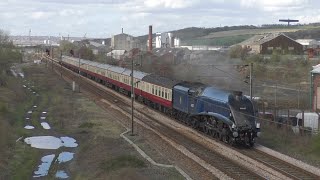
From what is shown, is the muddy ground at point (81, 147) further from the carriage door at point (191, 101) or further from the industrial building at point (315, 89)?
the industrial building at point (315, 89)

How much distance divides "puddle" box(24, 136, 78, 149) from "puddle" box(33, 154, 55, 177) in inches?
107

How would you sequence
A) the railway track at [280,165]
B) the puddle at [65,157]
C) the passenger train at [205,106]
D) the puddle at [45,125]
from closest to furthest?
the railway track at [280,165]
the passenger train at [205,106]
the puddle at [65,157]
the puddle at [45,125]

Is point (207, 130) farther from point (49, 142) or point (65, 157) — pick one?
point (49, 142)

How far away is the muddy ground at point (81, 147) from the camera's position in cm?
2375

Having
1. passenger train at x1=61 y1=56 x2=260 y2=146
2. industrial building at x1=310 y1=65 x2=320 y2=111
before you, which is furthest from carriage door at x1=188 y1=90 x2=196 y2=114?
industrial building at x1=310 y1=65 x2=320 y2=111

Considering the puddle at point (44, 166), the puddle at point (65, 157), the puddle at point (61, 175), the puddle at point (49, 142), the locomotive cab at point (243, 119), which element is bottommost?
the puddle at point (44, 166)

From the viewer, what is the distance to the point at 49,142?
3653 centimetres

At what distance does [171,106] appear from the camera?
41750 millimetres

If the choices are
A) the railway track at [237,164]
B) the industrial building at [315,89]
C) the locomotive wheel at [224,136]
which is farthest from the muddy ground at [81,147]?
the industrial building at [315,89]

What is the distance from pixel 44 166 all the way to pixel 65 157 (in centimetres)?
259

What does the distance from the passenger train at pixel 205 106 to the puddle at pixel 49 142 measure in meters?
8.97

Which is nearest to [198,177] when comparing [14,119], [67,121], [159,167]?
[159,167]

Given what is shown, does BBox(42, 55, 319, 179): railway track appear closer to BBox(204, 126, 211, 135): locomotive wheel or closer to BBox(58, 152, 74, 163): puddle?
BBox(204, 126, 211, 135): locomotive wheel

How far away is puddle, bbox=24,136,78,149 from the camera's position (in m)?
35.1
